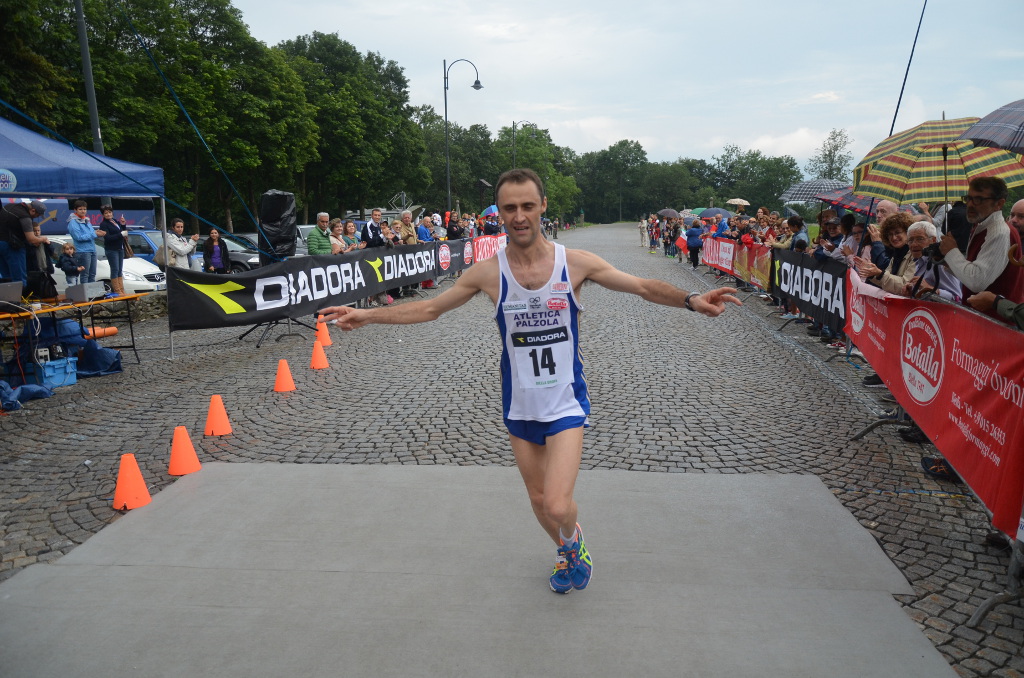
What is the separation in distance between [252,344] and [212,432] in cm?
493

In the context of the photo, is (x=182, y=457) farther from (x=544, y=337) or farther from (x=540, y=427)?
(x=544, y=337)

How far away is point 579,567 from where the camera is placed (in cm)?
367

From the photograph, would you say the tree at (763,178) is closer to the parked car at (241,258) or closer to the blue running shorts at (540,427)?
the parked car at (241,258)

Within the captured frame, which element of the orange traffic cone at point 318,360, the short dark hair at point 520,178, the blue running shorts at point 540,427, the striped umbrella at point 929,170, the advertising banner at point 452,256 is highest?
the striped umbrella at point 929,170

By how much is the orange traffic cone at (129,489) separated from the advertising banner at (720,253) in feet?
55.1

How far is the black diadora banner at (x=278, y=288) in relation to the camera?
9.48 metres

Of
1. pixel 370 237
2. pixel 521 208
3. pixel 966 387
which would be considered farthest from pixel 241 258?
pixel 966 387

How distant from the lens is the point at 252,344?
37.3 feet

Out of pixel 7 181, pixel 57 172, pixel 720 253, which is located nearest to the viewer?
pixel 7 181

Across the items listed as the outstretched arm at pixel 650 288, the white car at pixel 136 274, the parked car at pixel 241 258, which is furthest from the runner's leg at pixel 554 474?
the parked car at pixel 241 258

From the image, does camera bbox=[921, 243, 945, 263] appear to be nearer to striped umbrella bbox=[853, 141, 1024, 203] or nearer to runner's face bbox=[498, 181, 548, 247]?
striped umbrella bbox=[853, 141, 1024, 203]

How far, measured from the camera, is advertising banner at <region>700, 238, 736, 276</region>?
19.8 m

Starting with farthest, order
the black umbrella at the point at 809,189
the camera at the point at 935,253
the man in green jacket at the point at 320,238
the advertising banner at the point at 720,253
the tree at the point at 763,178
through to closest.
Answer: the tree at the point at 763,178
the advertising banner at the point at 720,253
the black umbrella at the point at 809,189
the man in green jacket at the point at 320,238
the camera at the point at 935,253

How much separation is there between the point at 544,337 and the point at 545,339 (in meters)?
0.01
